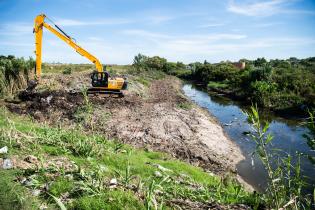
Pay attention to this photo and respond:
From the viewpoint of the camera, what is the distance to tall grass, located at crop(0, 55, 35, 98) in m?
17.8

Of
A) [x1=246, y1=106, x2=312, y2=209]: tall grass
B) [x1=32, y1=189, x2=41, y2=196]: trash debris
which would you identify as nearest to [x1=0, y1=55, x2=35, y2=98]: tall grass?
[x1=32, y1=189, x2=41, y2=196]: trash debris

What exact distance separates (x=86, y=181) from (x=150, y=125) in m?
9.28

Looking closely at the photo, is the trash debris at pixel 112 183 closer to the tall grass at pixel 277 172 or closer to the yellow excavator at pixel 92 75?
the tall grass at pixel 277 172

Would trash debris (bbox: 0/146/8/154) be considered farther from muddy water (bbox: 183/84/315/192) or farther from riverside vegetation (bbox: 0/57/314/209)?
muddy water (bbox: 183/84/315/192)

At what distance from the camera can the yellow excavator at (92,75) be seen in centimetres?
1753

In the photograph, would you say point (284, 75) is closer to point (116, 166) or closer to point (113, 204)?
point (116, 166)

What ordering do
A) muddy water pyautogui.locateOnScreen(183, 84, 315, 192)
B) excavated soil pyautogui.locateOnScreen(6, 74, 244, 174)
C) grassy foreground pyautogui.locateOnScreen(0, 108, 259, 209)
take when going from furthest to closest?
excavated soil pyautogui.locateOnScreen(6, 74, 244, 174) < muddy water pyautogui.locateOnScreen(183, 84, 315, 192) < grassy foreground pyautogui.locateOnScreen(0, 108, 259, 209)

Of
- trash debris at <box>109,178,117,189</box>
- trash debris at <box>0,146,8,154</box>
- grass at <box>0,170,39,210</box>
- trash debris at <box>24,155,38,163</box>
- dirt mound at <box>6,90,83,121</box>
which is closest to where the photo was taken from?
grass at <box>0,170,39,210</box>

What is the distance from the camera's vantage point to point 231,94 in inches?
1447

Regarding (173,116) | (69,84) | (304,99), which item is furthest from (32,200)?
(304,99)

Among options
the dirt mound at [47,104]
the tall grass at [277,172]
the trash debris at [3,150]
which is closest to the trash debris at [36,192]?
the trash debris at [3,150]

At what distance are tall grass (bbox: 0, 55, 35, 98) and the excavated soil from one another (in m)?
1.06

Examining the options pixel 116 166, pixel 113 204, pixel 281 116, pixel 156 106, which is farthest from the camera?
pixel 281 116

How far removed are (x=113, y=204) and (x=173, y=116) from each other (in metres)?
13.0
